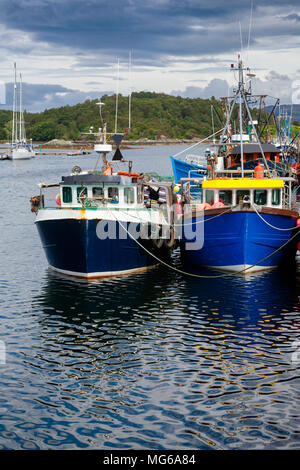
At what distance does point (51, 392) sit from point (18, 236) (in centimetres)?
3305

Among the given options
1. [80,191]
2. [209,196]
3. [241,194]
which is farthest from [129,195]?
[241,194]

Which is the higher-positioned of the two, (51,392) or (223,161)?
(223,161)

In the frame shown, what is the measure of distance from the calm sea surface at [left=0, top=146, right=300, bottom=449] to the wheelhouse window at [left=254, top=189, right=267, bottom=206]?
15.0ft

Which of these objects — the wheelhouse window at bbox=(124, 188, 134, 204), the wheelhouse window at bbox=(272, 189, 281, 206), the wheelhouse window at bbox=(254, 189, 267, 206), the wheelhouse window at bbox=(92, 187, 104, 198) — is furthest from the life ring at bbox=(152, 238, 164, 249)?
the wheelhouse window at bbox=(272, 189, 281, 206)

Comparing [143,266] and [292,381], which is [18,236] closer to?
[143,266]

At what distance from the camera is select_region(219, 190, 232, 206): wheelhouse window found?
118 feet

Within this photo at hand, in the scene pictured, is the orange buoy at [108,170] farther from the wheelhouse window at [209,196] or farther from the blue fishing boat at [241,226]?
the wheelhouse window at [209,196]

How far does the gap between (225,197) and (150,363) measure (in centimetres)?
1716

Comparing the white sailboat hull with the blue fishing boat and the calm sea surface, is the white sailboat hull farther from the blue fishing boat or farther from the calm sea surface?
the calm sea surface

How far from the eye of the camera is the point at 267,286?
3206cm

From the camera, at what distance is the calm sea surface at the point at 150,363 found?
648 inches

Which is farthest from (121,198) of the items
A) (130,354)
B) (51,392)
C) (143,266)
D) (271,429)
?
(271,429)

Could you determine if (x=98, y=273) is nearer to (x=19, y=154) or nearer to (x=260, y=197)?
(x=260, y=197)
